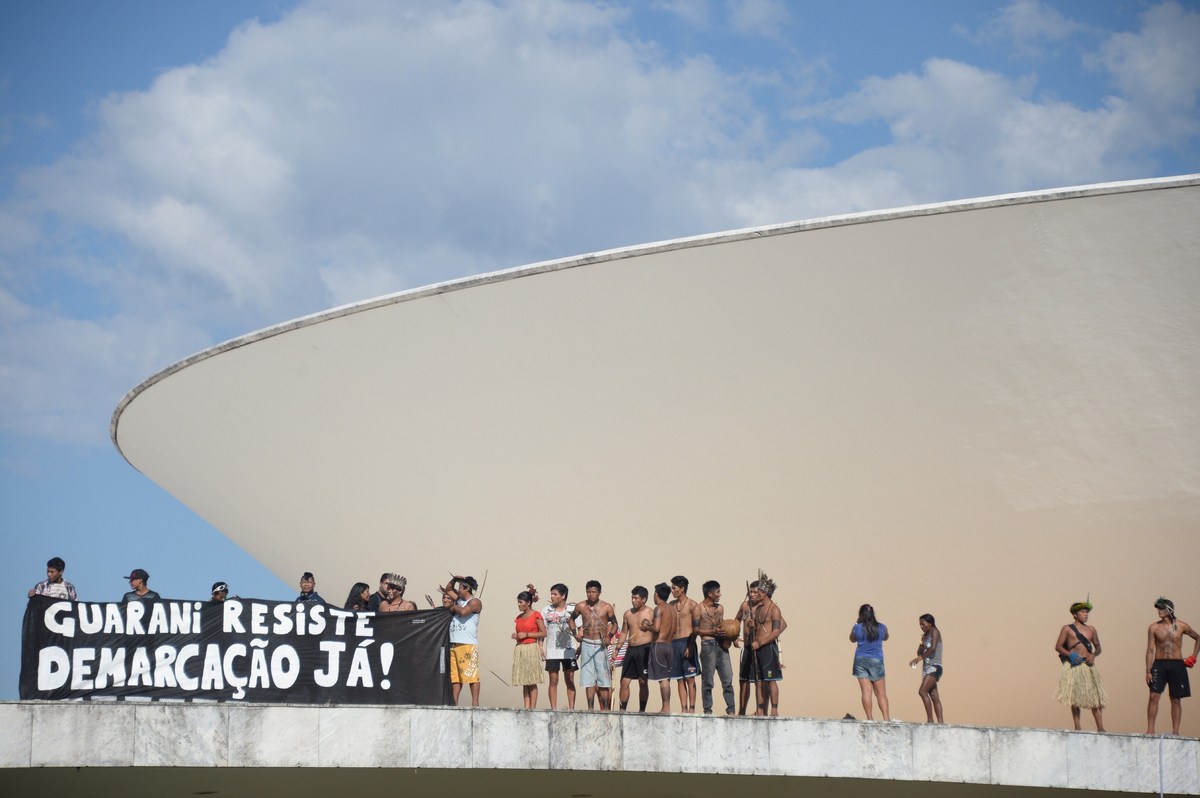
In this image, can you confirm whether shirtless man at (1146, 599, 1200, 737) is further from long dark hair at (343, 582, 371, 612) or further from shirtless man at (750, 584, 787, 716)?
long dark hair at (343, 582, 371, 612)

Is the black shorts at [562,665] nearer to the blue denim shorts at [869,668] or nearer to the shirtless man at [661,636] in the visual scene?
the shirtless man at [661,636]

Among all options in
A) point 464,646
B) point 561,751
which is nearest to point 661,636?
point 561,751

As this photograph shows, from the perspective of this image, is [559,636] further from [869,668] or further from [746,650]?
[869,668]

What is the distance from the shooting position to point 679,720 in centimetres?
901

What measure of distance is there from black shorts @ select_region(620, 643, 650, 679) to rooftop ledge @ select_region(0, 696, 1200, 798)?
102cm

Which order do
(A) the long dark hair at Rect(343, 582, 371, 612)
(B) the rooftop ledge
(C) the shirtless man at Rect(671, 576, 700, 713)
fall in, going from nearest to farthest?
(B) the rooftop ledge → (C) the shirtless man at Rect(671, 576, 700, 713) → (A) the long dark hair at Rect(343, 582, 371, 612)

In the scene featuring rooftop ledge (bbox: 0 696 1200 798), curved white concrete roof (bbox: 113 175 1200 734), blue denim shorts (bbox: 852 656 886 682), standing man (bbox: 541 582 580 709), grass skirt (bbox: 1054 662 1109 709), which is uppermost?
curved white concrete roof (bbox: 113 175 1200 734)

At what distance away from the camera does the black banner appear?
9.09m

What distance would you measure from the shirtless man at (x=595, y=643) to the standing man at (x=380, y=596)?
1.61m

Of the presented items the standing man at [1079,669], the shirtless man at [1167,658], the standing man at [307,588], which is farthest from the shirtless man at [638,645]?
the shirtless man at [1167,658]

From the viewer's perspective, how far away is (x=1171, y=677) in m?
9.84

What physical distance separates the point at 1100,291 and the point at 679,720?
458cm

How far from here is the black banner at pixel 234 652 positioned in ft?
29.8

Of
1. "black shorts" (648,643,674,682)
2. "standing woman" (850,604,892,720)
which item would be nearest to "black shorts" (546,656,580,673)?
"black shorts" (648,643,674,682)
